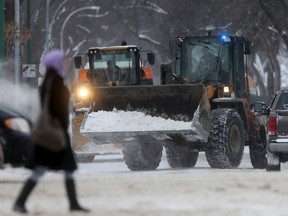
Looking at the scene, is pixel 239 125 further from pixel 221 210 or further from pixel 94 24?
pixel 94 24

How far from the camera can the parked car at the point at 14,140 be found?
61.3ft

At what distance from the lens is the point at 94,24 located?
99.8m

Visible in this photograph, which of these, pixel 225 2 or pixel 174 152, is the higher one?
pixel 225 2

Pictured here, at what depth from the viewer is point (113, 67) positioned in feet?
101

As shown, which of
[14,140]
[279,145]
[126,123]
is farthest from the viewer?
[126,123]

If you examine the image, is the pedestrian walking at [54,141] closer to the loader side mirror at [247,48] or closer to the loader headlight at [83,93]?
the loader side mirror at [247,48]

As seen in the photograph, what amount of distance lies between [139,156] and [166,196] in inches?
478

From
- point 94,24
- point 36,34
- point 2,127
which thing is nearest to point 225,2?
point 36,34

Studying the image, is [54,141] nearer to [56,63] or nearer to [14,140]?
[56,63]

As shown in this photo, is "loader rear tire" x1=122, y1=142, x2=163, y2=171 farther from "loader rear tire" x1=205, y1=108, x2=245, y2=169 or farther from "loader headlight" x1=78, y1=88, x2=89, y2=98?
"loader headlight" x1=78, y1=88, x2=89, y2=98

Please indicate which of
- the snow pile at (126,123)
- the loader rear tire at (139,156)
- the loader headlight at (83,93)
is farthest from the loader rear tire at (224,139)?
the loader headlight at (83,93)

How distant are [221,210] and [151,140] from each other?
40.4 feet

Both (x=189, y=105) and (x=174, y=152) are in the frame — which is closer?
(x=189, y=105)

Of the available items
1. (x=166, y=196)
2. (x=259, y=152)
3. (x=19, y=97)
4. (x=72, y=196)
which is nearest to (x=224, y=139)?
(x=259, y=152)
